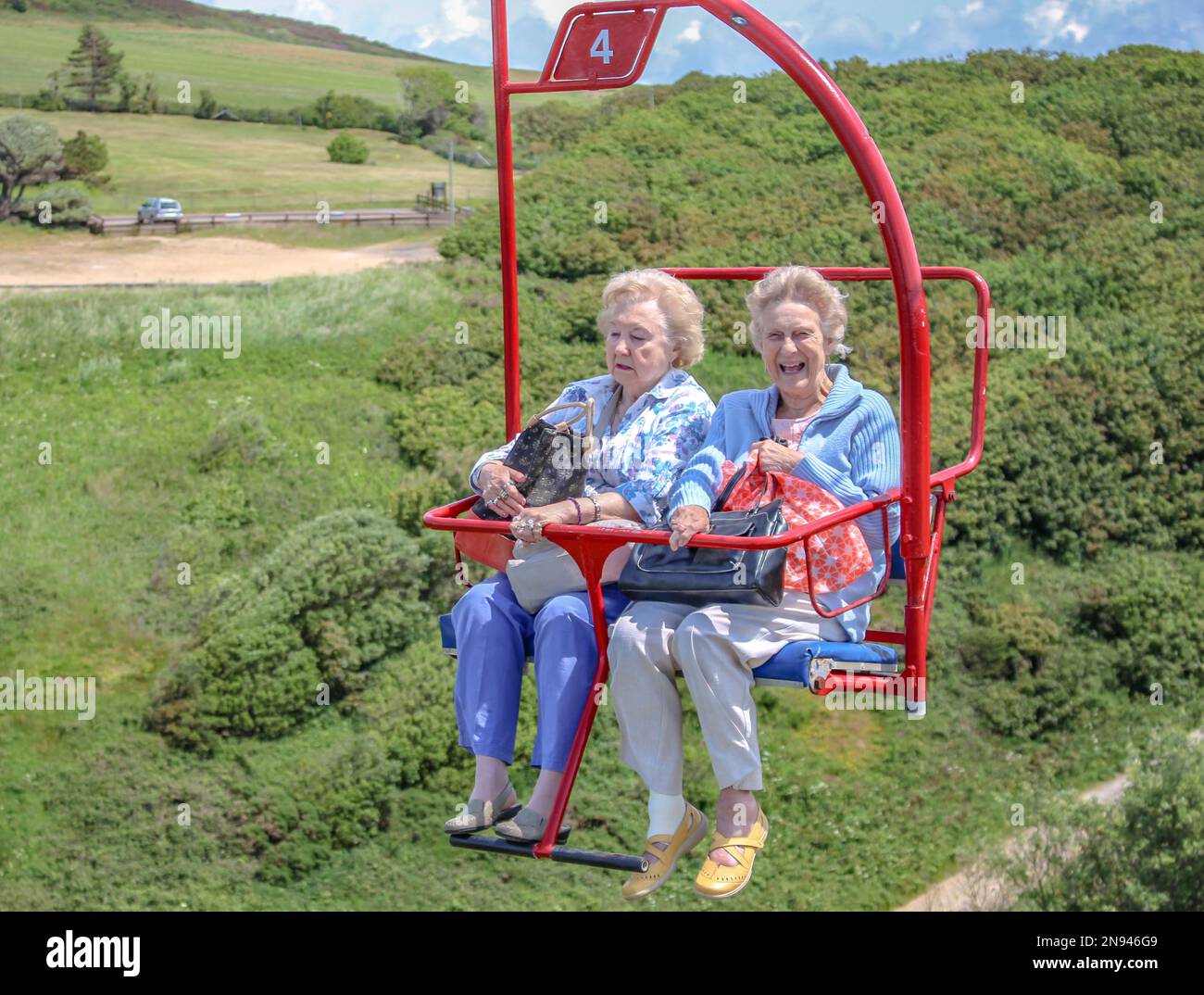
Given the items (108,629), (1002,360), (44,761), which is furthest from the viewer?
(1002,360)

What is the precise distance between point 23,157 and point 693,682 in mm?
23655

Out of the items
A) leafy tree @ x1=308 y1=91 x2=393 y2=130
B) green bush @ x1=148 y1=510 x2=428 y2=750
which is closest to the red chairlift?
green bush @ x1=148 y1=510 x2=428 y2=750

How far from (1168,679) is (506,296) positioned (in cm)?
1587

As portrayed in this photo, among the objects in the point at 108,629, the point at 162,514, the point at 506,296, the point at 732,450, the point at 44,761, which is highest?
the point at 506,296

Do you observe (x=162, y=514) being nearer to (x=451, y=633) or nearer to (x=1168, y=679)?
(x=1168, y=679)

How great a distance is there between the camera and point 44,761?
1731 centimetres

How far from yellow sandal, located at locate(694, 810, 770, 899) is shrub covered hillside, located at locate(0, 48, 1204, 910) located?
11.1 metres

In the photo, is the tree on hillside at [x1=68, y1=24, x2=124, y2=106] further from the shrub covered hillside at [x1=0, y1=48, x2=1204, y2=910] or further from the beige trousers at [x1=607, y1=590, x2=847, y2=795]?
the beige trousers at [x1=607, y1=590, x2=847, y2=795]

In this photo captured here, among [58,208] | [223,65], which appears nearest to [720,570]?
[58,208]

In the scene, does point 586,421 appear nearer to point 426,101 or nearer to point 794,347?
point 794,347

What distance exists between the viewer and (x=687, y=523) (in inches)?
200

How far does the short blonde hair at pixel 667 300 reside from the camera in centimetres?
556
